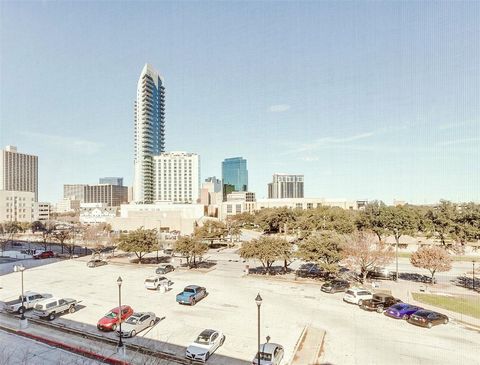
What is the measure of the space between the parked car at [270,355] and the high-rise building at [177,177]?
177m

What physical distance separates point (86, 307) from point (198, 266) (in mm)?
21696

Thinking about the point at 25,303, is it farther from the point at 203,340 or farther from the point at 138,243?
the point at 138,243

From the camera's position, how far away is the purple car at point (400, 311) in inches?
1030

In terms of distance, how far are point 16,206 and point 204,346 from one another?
16919 cm

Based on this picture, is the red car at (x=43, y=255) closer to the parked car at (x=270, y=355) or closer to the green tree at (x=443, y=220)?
the parked car at (x=270, y=355)

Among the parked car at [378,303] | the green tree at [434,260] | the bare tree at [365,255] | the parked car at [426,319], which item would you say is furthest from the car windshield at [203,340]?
the green tree at [434,260]

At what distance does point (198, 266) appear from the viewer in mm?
49906

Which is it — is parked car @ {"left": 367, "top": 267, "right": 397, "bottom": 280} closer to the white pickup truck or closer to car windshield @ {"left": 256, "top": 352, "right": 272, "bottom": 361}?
car windshield @ {"left": 256, "top": 352, "right": 272, "bottom": 361}

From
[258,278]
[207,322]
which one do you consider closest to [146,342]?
[207,322]

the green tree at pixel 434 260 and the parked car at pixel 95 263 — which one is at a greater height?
the green tree at pixel 434 260

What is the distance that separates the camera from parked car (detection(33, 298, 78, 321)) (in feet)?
86.1

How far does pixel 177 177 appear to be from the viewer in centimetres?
19538

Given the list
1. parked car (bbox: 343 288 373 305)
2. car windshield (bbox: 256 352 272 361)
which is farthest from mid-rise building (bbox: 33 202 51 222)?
car windshield (bbox: 256 352 272 361)

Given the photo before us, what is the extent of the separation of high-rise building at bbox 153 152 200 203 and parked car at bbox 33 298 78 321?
6559 inches
